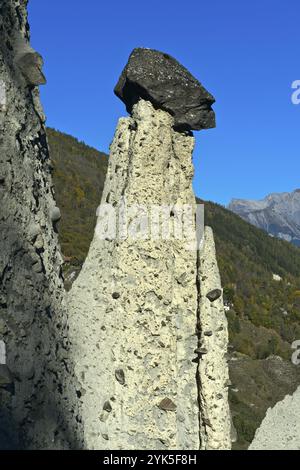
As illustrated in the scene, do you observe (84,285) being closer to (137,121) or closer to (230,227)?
(137,121)

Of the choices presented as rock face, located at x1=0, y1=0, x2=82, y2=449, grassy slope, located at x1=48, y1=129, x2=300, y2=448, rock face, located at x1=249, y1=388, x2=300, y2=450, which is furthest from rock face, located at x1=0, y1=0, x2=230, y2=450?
grassy slope, located at x1=48, y1=129, x2=300, y2=448

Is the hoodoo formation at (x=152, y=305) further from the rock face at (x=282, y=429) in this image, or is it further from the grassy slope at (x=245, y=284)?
the grassy slope at (x=245, y=284)

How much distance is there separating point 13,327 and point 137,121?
3.16 meters

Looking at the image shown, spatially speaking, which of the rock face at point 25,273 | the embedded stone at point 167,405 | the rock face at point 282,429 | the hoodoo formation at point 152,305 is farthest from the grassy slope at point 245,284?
the rock face at point 25,273

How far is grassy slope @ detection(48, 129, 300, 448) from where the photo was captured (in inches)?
842

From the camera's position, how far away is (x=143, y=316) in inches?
234

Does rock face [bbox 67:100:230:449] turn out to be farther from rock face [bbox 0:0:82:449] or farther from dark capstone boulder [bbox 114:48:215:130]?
rock face [bbox 0:0:82:449]

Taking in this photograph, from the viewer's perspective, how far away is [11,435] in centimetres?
400

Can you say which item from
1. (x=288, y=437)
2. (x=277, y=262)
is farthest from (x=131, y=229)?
(x=277, y=262)

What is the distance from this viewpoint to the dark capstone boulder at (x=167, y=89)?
637 cm

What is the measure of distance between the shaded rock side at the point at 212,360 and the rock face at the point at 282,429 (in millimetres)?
2387

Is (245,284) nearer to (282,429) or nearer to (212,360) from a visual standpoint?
(282,429)

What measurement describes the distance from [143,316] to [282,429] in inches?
188

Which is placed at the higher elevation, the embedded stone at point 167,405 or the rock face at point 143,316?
the rock face at point 143,316
